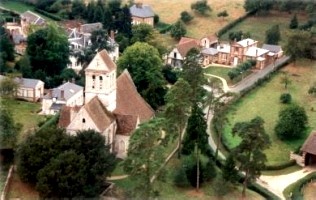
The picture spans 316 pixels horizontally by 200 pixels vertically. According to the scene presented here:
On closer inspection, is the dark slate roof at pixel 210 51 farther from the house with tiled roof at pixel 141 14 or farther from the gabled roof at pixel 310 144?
the gabled roof at pixel 310 144

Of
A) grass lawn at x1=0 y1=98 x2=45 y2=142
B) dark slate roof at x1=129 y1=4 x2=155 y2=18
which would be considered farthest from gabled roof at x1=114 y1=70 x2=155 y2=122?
dark slate roof at x1=129 y1=4 x2=155 y2=18

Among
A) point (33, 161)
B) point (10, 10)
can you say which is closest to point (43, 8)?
point (10, 10)

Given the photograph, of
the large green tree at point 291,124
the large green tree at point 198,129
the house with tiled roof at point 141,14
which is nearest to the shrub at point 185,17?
the house with tiled roof at point 141,14

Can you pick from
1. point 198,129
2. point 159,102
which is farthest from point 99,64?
point 159,102

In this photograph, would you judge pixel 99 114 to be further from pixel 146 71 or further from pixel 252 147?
pixel 146 71

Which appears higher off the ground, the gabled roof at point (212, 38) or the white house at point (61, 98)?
the gabled roof at point (212, 38)

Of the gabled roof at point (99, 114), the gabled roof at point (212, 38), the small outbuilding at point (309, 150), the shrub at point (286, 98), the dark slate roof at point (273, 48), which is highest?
the gabled roof at point (212, 38)

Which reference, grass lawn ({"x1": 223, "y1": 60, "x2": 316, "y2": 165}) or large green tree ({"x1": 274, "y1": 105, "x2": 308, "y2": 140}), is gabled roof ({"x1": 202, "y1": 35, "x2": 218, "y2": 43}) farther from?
large green tree ({"x1": 274, "y1": 105, "x2": 308, "y2": 140})

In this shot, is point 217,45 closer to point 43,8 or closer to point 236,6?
point 236,6
